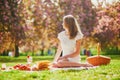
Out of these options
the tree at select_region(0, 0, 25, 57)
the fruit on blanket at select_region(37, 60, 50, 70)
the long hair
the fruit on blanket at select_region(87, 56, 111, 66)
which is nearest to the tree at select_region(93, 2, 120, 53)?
the tree at select_region(0, 0, 25, 57)

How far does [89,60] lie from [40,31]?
33351 millimetres

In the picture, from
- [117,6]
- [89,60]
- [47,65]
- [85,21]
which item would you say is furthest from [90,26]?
[47,65]

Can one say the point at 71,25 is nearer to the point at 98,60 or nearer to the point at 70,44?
the point at 70,44

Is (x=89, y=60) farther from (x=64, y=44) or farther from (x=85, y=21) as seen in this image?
(x=85, y=21)

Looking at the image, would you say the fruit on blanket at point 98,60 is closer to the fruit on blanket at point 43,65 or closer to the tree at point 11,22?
the fruit on blanket at point 43,65

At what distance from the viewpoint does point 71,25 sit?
11406 mm

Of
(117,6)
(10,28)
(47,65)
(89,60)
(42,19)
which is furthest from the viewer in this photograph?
(42,19)

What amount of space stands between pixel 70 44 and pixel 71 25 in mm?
738

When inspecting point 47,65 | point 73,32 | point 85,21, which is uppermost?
point 85,21

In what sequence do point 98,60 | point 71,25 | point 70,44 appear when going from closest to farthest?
point 71,25, point 70,44, point 98,60

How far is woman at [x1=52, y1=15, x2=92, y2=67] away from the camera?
11391 millimetres

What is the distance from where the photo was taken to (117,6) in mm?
43062

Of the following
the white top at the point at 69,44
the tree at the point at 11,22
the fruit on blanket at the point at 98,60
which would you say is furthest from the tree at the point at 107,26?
the white top at the point at 69,44

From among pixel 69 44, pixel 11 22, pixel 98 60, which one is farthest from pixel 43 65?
pixel 11 22
